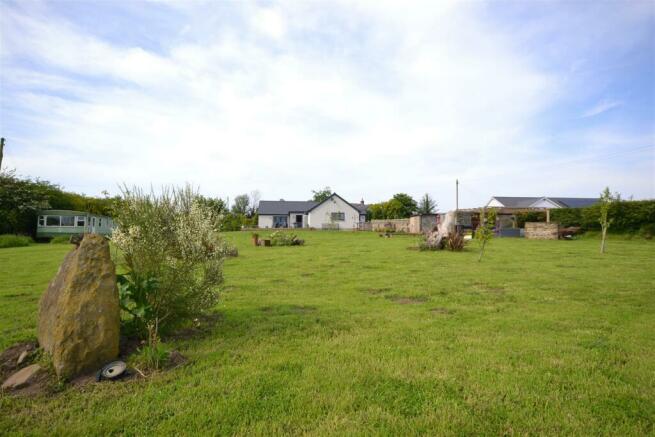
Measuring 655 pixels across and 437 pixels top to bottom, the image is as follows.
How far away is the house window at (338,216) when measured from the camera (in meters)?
51.1

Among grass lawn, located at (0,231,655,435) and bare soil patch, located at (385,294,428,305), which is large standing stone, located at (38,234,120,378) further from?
bare soil patch, located at (385,294,428,305)

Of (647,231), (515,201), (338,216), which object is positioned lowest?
(647,231)

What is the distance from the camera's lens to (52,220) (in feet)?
103

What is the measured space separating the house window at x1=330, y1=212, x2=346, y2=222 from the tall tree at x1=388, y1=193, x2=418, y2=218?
1046 centimetres

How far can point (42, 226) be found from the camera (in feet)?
102

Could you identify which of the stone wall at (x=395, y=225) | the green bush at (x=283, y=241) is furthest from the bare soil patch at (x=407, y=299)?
the stone wall at (x=395, y=225)

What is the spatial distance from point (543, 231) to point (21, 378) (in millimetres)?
30802

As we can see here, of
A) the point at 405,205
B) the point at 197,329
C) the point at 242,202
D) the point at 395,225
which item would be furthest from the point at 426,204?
the point at 197,329

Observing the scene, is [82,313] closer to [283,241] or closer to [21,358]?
[21,358]

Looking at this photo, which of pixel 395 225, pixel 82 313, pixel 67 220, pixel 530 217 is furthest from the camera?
pixel 395 225

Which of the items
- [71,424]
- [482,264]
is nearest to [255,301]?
[71,424]

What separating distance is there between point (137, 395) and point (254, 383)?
1.08m

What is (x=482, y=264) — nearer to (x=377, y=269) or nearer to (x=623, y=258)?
(x=377, y=269)

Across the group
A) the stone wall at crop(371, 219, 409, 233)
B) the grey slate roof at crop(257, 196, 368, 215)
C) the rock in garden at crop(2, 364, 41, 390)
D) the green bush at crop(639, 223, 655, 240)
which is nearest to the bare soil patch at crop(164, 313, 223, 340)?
the rock in garden at crop(2, 364, 41, 390)
